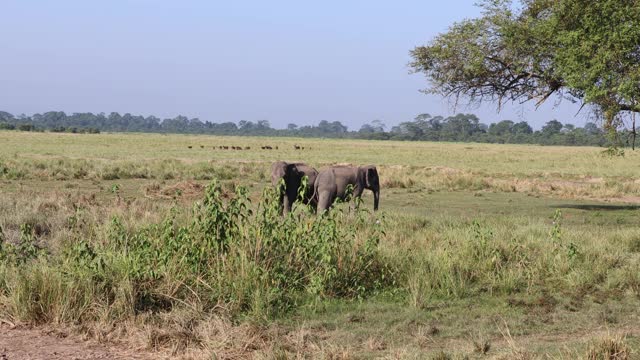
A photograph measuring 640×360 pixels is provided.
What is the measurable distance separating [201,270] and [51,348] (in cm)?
216

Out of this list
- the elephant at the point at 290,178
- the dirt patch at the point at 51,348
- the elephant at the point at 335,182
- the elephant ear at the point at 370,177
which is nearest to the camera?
the dirt patch at the point at 51,348

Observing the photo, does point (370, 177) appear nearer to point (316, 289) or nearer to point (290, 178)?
point (290, 178)

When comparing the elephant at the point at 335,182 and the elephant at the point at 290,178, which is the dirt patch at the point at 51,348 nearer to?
the elephant at the point at 335,182

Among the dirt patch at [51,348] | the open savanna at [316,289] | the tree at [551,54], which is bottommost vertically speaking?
the dirt patch at [51,348]

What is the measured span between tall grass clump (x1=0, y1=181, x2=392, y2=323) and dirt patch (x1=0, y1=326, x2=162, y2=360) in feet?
0.91

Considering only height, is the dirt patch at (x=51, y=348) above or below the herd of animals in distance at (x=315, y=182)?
below

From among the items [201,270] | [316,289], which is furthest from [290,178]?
[316,289]

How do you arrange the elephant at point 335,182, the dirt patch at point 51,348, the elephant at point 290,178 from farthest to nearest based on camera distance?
the elephant at point 335,182 → the elephant at point 290,178 → the dirt patch at point 51,348

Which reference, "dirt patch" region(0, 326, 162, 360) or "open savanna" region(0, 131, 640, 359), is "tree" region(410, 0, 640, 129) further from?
"dirt patch" region(0, 326, 162, 360)

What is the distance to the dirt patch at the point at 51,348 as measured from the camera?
22.9 ft

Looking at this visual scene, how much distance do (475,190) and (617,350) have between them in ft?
77.6

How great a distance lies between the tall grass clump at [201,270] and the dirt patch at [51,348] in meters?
0.28

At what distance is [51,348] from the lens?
23.6ft

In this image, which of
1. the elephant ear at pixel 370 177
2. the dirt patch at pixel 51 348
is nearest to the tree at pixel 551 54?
the elephant ear at pixel 370 177
